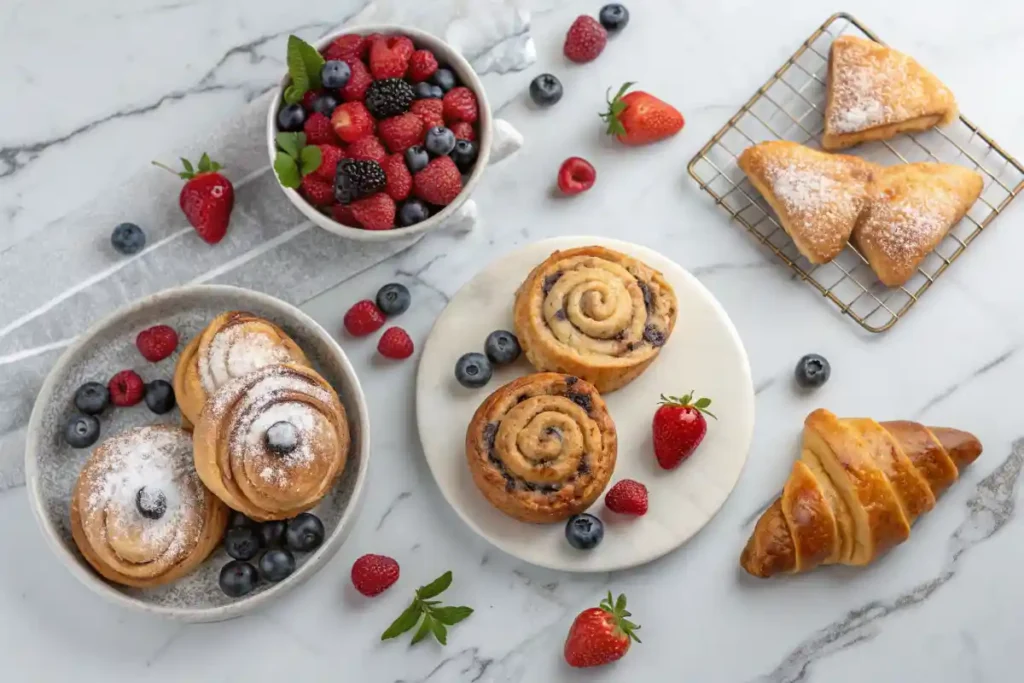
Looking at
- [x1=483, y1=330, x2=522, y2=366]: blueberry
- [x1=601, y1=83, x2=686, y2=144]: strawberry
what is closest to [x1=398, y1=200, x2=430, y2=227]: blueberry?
[x1=483, y1=330, x2=522, y2=366]: blueberry

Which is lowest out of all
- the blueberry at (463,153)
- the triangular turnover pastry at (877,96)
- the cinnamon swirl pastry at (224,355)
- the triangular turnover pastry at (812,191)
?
the cinnamon swirl pastry at (224,355)

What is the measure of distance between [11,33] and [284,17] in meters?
0.70

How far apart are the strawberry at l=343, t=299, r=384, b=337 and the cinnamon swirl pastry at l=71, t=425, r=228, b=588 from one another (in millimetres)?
503

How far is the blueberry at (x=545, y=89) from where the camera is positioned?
2795 mm

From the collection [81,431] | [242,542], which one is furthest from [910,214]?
[81,431]

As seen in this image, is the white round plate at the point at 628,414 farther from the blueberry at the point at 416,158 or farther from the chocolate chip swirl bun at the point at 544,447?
the blueberry at the point at 416,158

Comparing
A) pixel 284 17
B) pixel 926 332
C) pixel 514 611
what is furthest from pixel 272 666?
pixel 926 332

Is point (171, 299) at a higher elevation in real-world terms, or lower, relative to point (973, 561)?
lower

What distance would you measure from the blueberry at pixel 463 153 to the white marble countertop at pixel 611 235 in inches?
11.0

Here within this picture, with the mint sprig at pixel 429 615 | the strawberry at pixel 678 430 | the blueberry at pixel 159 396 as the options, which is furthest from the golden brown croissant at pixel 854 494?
the blueberry at pixel 159 396

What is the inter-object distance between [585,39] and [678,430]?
1042 mm

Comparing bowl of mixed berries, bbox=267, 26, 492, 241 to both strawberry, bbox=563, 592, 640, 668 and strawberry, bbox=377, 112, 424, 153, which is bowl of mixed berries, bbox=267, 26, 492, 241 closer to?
strawberry, bbox=377, 112, 424, 153

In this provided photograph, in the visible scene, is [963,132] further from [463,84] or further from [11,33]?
[11,33]

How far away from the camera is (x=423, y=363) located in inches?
105
